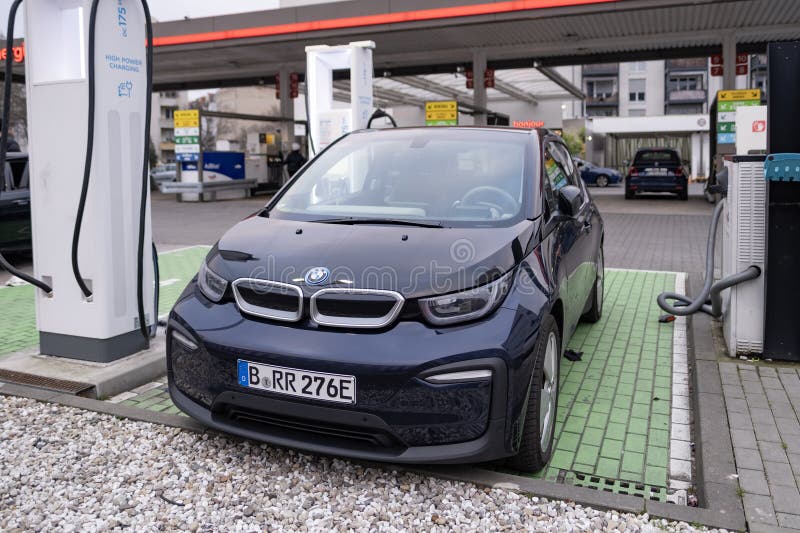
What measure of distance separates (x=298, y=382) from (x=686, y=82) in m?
90.1

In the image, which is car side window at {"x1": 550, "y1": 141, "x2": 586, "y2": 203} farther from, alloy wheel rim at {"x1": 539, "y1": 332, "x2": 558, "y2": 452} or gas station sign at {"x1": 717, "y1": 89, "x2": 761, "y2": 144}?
gas station sign at {"x1": 717, "y1": 89, "x2": 761, "y2": 144}

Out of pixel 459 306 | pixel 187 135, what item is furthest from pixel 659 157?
pixel 459 306

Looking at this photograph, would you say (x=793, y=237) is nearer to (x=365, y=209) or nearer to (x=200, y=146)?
(x=365, y=209)

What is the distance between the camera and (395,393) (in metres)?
2.95

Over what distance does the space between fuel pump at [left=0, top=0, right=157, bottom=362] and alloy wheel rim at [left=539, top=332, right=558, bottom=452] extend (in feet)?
8.75

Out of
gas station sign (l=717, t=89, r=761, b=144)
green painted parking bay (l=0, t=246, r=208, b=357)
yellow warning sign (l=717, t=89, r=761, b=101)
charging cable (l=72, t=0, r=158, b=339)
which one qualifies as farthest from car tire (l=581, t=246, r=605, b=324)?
yellow warning sign (l=717, t=89, r=761, b=101)

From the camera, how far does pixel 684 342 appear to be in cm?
571

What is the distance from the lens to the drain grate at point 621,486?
127 inches

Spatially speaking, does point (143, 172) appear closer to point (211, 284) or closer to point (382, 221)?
point (211, 284)

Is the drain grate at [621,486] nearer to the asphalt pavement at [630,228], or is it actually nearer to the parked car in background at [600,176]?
the asphalt pavement at [630,228]

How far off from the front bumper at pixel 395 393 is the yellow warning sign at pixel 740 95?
16.6 m

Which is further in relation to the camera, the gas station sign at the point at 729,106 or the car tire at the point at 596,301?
the gas station sign at the point at 729,106

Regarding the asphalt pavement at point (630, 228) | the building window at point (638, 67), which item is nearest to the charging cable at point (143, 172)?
the asphalt pavement at point (630, 228)

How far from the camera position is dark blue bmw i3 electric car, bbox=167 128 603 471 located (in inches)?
117
